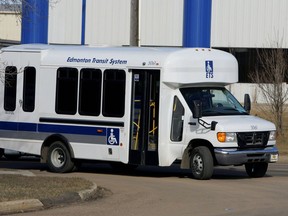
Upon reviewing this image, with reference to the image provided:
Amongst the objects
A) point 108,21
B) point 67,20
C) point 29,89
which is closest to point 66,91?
point 29,89

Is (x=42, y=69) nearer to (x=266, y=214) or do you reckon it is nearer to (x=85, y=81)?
(x=85, y=81)

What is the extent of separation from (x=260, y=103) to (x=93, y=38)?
946cm

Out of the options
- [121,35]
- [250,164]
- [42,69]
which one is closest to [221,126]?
[250,164]

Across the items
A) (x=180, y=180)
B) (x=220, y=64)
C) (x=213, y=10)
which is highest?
(x=213, y=10)

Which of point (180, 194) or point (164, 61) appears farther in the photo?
point (164, 61)

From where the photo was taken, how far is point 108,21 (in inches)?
1695

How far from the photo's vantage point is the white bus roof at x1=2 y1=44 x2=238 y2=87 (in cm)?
1867

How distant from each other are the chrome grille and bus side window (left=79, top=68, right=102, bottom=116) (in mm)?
3470

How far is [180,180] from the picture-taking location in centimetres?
1844

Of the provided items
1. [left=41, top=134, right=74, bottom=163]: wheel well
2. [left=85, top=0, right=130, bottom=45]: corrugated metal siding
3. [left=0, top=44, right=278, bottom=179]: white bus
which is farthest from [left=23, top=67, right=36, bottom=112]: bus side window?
[left=85, top=0, right=130, bottom=45]: corrugated metal siding

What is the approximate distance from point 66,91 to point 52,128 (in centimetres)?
93

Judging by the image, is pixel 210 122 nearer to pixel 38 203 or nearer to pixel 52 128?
pixel 52 128

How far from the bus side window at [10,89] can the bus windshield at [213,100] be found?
176 inches

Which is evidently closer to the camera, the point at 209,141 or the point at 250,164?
the point at 209,141
